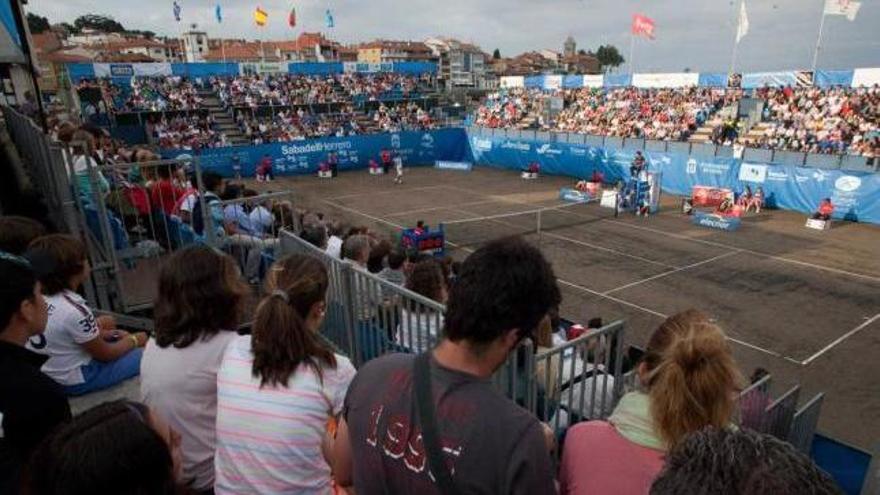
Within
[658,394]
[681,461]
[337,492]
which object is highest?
[681,461]

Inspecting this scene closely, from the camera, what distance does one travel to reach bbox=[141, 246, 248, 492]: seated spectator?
3027 millimetres

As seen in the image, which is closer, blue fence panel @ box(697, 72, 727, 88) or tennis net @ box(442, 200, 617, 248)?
tennis net @ box(442, 200, 617, 248)

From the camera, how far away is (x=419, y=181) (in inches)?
1244

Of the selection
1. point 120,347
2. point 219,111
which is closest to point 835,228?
point 120,347

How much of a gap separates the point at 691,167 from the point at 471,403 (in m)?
27.4

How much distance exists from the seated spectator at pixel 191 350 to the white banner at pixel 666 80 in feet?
143

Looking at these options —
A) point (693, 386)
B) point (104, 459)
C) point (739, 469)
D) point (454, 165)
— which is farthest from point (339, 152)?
point (739, 469)

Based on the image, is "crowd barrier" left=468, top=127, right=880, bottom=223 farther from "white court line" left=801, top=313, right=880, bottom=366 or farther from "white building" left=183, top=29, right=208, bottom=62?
"white building" left=183, top=29, right=208, bottom=62

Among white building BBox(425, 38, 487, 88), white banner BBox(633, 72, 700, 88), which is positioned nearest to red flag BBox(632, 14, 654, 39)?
white banner BBox(633, 72, 700, 88)

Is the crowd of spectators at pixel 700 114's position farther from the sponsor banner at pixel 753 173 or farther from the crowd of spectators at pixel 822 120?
the sponsor banner at pixel 753 173

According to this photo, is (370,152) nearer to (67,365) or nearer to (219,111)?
(219,111)

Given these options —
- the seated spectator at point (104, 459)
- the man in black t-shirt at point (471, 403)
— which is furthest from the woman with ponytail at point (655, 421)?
the seated spectator at point (104, 459)

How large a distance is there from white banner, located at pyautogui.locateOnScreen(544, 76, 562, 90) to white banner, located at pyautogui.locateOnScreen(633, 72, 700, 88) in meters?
7.52

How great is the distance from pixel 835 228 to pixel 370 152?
26054 millimetres
